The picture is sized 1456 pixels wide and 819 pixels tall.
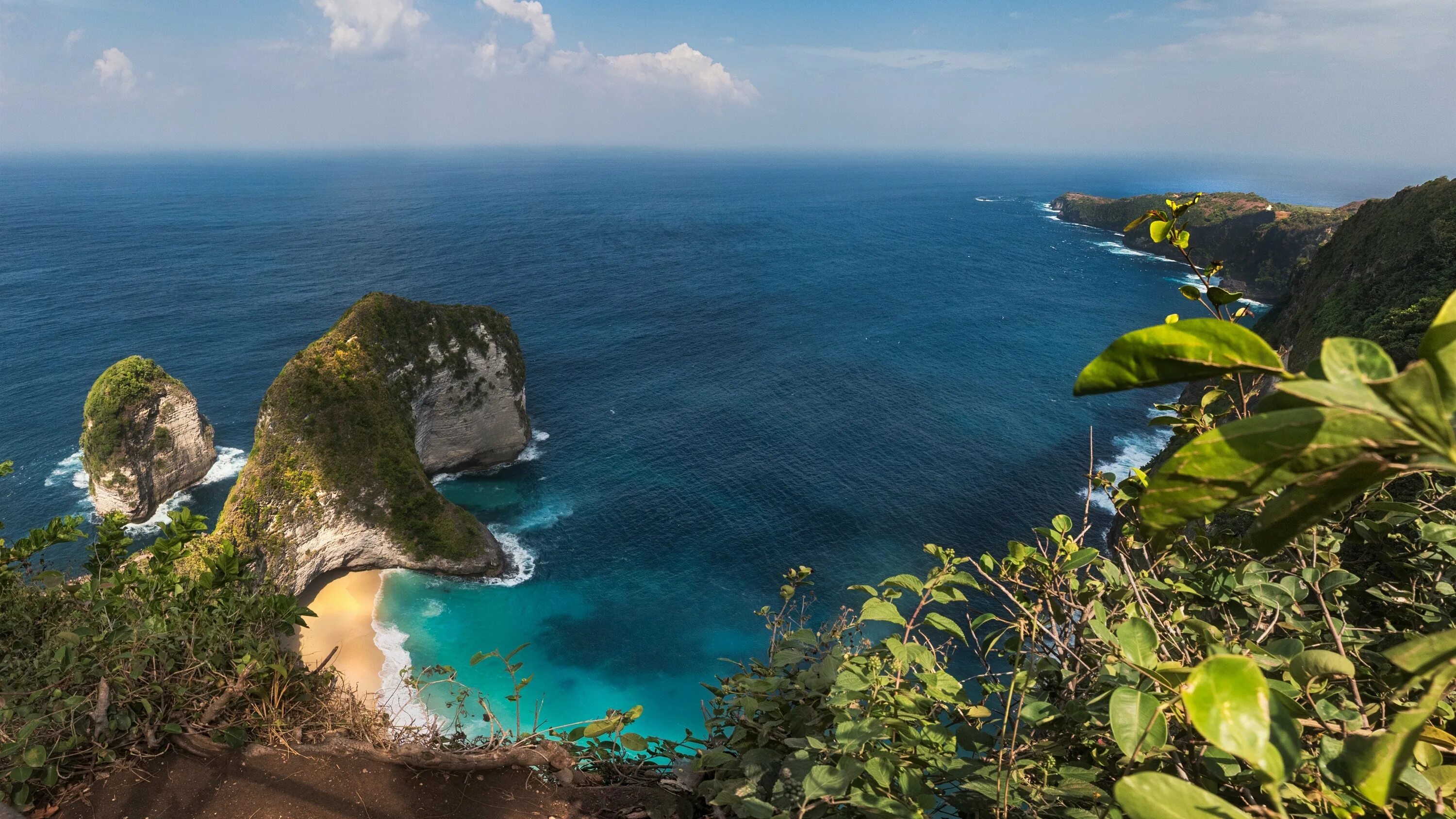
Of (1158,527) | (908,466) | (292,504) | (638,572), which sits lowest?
(638,572)

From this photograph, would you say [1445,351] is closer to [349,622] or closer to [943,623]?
[943,623]

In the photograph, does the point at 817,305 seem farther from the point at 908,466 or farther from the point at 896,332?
the point at 908,466

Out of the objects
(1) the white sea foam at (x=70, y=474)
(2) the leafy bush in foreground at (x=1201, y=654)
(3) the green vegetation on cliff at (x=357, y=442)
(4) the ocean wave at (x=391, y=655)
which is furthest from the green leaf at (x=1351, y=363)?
(1) the white sea foam at (x=70, y=474)

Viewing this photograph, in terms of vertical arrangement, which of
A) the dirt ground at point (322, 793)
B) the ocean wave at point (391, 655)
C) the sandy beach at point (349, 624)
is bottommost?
the ocean wave at point (391, 655)

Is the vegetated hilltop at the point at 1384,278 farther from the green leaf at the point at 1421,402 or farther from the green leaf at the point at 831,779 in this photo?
the green leaf at the point at 1421,402

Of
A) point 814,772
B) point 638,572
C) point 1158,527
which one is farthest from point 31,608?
point 638,572

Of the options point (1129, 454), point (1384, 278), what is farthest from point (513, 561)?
point (1384, 278)
